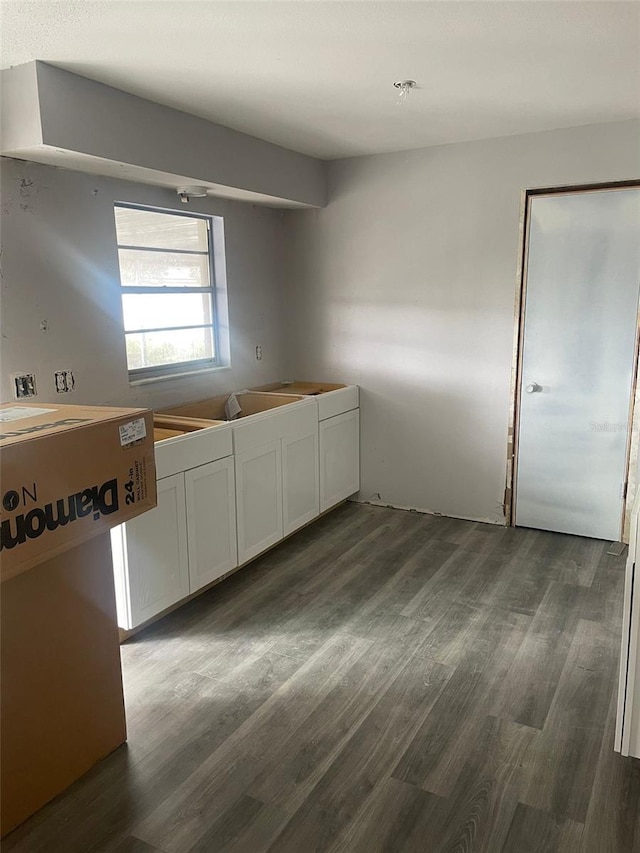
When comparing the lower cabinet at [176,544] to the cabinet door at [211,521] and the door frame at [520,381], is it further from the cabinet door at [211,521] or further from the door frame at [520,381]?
the door frame at [520,381]

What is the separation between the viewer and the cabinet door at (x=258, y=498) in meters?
3.52

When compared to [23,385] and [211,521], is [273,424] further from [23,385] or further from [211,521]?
[23,385]

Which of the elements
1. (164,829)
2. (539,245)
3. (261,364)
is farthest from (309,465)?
(164,829)

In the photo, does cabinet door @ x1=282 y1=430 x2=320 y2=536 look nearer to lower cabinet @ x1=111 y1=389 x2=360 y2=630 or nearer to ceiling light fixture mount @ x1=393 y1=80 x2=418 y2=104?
lower cabinet @ x1=111 y1=389 x2=360 y2=630

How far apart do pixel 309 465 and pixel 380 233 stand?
65.0 inches

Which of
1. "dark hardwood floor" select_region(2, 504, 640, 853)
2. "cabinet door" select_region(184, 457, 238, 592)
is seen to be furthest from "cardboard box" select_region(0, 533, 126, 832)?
"cabinet door" select_region(184, 457, 238, 592)

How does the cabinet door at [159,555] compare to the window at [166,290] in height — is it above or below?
below

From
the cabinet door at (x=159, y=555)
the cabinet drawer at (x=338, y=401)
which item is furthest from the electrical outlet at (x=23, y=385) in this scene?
the cabinet drawer at (x=338, y=401)

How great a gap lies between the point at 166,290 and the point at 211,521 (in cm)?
139

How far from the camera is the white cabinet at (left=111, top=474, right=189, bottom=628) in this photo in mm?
2805

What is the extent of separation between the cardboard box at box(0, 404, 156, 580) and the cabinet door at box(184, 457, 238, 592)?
3.11 feet

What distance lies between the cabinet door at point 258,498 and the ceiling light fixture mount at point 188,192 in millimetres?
1456

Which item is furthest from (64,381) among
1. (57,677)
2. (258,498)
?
(57,677)

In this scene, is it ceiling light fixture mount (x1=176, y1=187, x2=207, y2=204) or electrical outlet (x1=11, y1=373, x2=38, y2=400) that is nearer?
electrical outlet (x1=11, y1=373, x2=38, y2=400)
